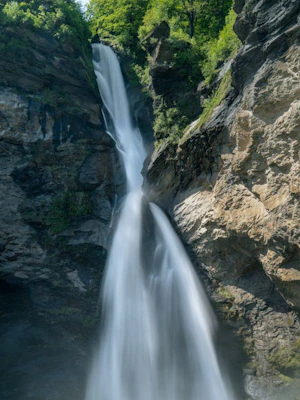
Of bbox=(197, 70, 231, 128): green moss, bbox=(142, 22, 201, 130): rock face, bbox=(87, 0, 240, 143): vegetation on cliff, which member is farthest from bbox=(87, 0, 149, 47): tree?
bbox=(197, 70, 231, 128): green moss

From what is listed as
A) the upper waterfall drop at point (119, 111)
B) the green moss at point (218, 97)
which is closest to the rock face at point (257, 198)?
the green moss at point (218, 97)

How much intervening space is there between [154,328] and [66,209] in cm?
545

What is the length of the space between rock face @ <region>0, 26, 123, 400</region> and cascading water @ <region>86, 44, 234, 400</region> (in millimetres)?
701

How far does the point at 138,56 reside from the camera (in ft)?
63.6

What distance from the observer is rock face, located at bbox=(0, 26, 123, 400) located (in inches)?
406

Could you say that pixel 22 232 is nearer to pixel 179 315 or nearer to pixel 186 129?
pixel 179 315

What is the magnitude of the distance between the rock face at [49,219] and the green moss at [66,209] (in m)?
0.04

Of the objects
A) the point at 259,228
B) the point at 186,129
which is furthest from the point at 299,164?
the point at 186,129

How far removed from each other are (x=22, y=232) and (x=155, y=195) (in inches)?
200

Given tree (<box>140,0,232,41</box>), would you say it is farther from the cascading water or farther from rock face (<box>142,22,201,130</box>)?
the cascading water

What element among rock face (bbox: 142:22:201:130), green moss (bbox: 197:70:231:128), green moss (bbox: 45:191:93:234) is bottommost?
green moss (bbox: 45:191:93:234)

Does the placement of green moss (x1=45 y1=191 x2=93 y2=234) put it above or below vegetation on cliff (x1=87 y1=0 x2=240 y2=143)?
below

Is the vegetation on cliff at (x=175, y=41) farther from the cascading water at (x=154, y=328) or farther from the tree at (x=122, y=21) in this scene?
the cascading water at (x=154, y=328)

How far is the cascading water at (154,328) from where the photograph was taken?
9227 millimetres
